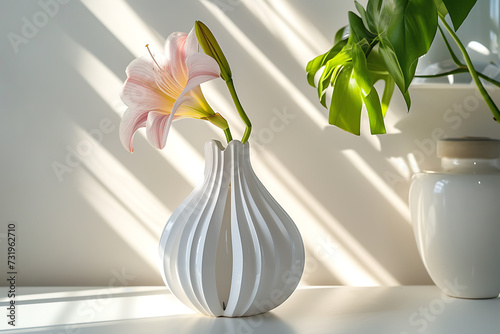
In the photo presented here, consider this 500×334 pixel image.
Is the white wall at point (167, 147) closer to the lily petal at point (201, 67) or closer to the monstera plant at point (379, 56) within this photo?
the monstera plant at point (379, 56)

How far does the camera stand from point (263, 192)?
3.07 ft

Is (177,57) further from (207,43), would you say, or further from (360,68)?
(360,68)

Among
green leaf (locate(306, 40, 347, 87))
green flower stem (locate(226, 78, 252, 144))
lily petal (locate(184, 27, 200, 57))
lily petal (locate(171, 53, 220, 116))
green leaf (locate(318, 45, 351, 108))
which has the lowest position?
green leaf (locate(318, 45, 351, 108))

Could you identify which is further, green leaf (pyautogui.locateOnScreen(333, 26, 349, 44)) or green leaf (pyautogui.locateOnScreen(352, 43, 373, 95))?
green leaf (pyautogui.locateOnScreen(333, 26, 349, 44))

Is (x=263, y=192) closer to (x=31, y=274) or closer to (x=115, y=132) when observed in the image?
(x=115, y=132)

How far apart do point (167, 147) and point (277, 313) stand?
1.45ft

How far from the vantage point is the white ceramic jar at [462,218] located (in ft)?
3.17

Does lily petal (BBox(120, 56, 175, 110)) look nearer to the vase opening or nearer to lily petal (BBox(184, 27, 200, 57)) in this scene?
lily petal (BBox(184, 27, 200, 57))

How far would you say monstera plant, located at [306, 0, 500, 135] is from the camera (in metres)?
0.77

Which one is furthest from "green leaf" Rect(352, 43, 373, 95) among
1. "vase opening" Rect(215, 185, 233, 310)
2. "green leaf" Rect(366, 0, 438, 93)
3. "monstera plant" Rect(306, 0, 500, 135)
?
"vase opening" Rect(215, 185, 233, 310)

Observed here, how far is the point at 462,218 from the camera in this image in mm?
972

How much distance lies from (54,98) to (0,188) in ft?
0.76

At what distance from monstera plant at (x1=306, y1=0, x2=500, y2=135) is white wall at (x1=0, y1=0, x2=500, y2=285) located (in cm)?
10

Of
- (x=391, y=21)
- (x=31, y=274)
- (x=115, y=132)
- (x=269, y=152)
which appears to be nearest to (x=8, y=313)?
(x=31, y=274)
